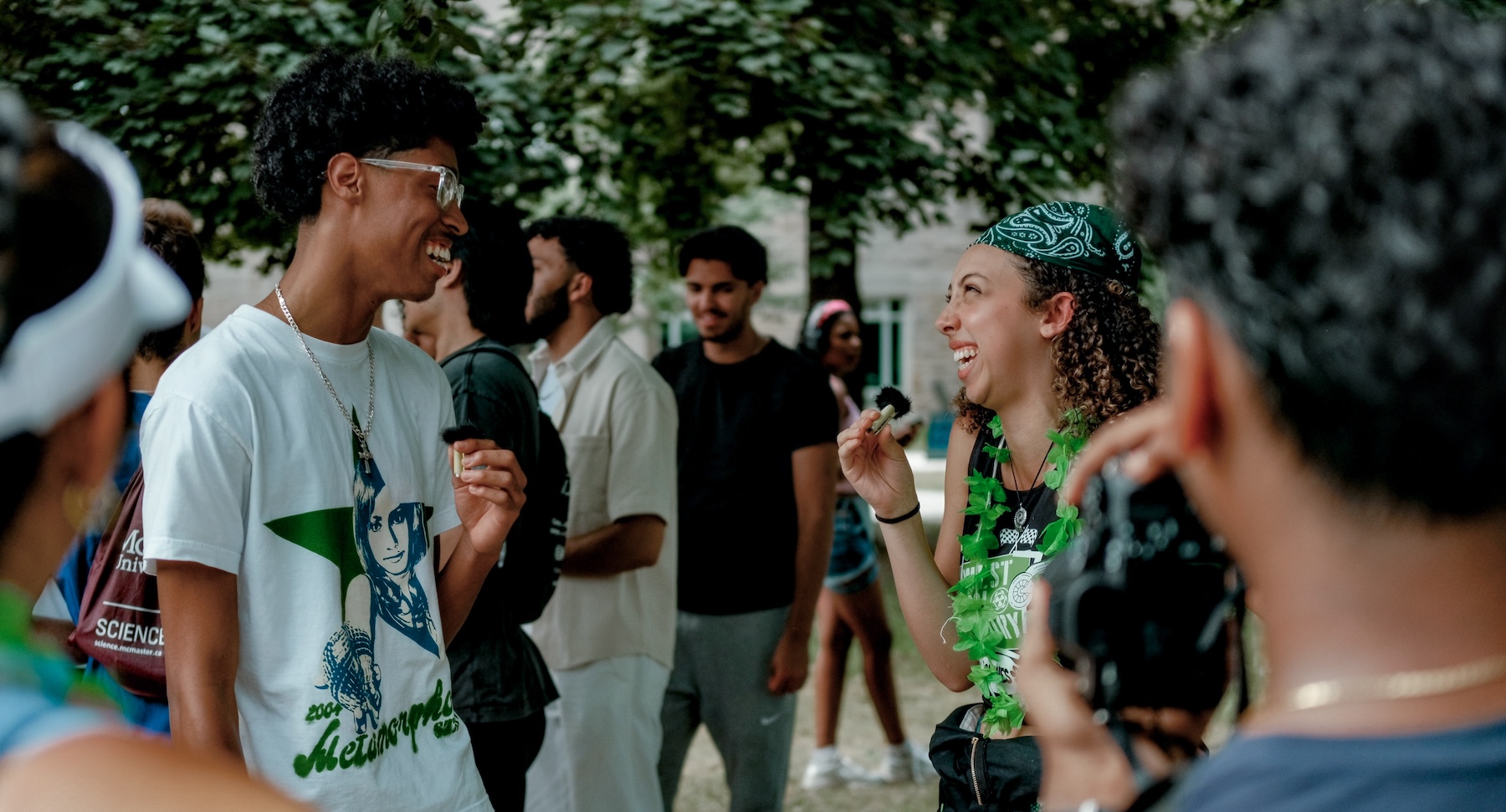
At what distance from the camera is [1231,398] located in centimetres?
95

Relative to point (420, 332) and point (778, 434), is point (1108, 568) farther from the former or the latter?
point (778, 434)

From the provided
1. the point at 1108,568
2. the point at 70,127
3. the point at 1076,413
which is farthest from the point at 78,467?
the point at 1076,413

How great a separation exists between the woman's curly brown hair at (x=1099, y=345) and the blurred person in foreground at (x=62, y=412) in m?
1.85

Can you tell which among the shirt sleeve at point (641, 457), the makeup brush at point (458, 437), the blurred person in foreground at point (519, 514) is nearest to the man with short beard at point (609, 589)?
the shirt sleeve at point (641, 457)

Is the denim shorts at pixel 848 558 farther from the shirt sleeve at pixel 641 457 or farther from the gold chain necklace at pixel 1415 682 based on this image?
the gold chain necklace at pixel 1415 682

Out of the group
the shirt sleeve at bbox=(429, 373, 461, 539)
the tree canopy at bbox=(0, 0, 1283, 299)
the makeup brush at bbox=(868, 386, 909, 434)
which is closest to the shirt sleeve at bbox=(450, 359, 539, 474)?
the shirt sleeve at bbox=(429, 373, 461, 539)

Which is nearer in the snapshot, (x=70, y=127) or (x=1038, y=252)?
(x=70, y=127)

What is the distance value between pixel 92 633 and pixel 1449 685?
228cm

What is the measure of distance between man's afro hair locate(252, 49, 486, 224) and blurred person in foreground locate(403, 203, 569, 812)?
1.85 feet

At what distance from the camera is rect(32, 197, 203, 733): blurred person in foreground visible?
2.33 metres

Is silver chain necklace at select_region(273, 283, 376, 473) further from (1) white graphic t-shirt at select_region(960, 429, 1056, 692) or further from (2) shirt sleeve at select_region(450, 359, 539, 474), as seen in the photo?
(1) white graphic t-shirt at select_region(960, 429, 1056, 692)

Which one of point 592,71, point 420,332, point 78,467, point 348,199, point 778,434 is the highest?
point 592,71

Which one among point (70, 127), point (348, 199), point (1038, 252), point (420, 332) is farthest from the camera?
point (420, 332)

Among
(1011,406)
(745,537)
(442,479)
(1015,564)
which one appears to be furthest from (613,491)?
(1015,564)
